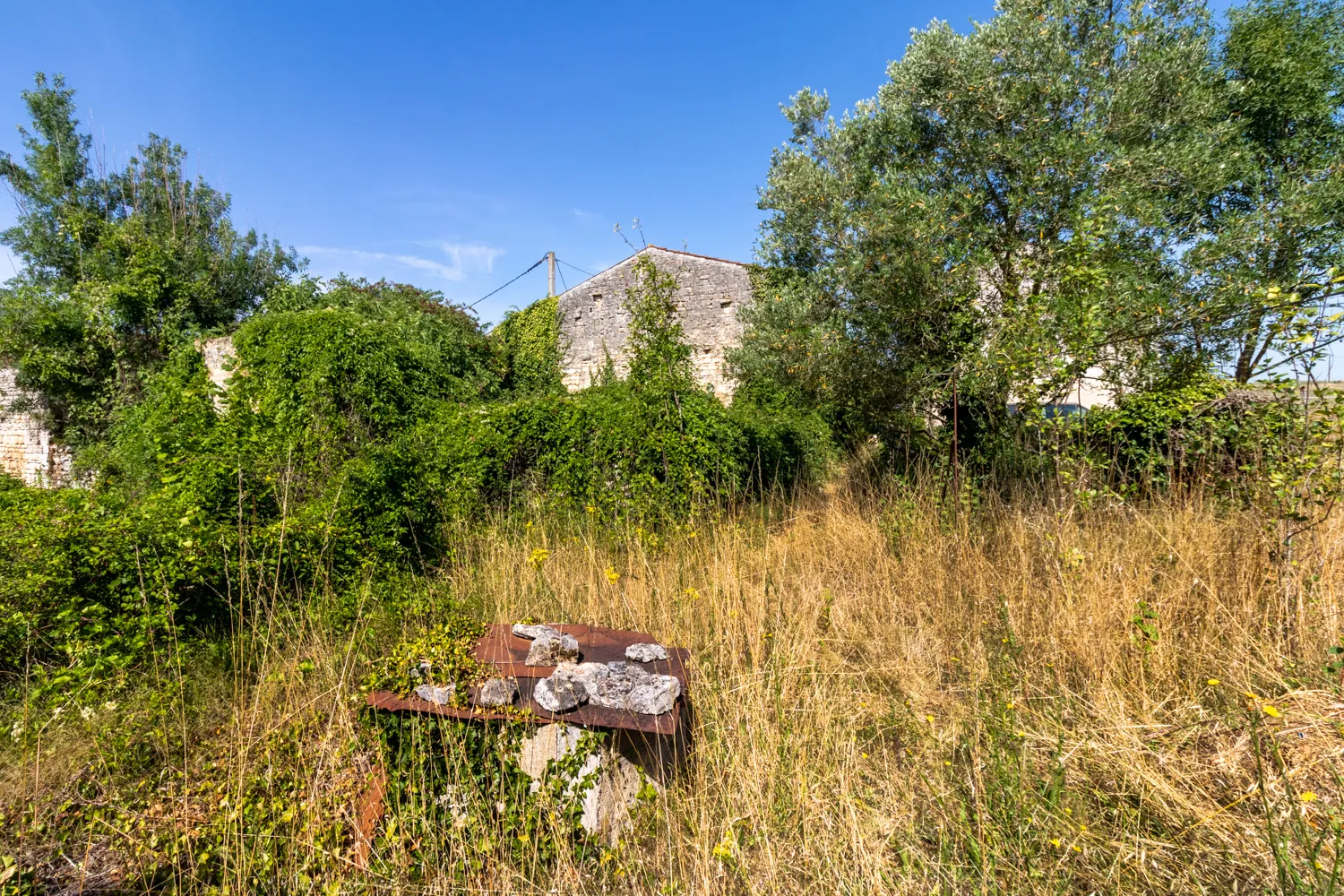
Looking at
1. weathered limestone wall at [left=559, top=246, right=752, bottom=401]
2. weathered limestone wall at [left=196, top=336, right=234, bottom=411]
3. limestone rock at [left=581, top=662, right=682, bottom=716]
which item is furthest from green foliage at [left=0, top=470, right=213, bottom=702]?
weathered limestone wall at [left=559, top=246, right=752, bottom=401]

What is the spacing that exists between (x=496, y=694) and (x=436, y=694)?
248 mm

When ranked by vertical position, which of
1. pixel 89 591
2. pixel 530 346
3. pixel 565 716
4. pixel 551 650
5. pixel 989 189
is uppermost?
pixel 530 346

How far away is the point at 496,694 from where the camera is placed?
2.30m

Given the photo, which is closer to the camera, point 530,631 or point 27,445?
point 530,631

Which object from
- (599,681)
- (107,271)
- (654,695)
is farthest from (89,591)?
(107,271)

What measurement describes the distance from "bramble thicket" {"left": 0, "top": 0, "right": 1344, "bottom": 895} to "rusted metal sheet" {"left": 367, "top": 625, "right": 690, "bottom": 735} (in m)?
0.15

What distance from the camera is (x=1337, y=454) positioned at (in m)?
2.91

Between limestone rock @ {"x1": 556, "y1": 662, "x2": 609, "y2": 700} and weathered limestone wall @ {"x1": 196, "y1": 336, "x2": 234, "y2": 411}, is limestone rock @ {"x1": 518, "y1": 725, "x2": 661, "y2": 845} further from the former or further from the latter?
weathered limestone wall @ {"x1": 196, "y1": 336, "x2": 234, "y2": 411}

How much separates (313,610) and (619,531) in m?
2.47

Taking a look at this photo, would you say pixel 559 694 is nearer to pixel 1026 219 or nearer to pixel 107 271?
pixel 1026 219

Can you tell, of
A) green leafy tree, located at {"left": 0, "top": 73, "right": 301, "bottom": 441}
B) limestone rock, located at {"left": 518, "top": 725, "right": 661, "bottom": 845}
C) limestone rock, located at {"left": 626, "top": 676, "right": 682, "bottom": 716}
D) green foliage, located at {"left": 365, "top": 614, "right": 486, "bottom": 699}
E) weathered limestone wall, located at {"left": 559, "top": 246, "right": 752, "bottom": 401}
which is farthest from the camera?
weathered limestone wall, located at {"left": 559, "top": 246, "right": 752, "bottom": 401}

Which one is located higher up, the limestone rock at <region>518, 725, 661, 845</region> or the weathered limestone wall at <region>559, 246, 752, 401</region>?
the weathered limestone wall at <region>559, 246, 752, 401</region>

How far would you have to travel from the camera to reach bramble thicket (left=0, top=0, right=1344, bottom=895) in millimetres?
2057

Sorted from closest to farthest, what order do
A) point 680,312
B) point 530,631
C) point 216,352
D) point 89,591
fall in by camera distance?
point 530,631 < point 89,591 < point 216,352 < point 680,312
